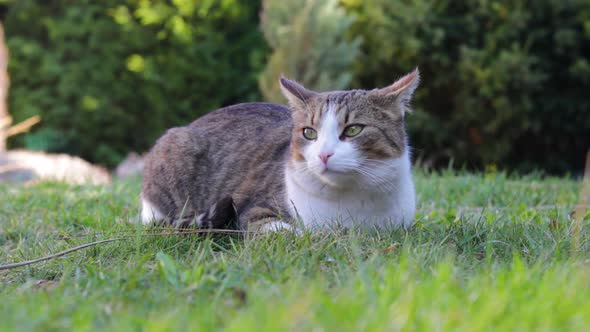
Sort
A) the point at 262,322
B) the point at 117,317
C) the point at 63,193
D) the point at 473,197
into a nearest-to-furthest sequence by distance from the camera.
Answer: the point at 262,322 → the point at 117,317 → the point at 473,197 → the point at 63,193

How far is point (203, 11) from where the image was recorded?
32.0 feet

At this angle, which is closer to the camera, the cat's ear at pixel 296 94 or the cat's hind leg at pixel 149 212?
the cat's ear at pixel 296 94

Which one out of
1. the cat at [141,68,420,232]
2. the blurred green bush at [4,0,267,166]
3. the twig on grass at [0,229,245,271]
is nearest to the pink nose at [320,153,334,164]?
the cat at [141,68,420,232]

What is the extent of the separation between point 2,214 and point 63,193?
33.6 inches

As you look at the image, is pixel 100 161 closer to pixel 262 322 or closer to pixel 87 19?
pixel 87 19

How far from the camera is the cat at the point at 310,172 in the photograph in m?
3.18

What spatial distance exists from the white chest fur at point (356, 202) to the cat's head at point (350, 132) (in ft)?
0.21

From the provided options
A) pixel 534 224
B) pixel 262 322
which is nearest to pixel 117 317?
pixel 262 322

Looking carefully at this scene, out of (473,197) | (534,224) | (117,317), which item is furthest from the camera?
(473,197)

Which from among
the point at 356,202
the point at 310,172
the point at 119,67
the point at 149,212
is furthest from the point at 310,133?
the point at 119,67

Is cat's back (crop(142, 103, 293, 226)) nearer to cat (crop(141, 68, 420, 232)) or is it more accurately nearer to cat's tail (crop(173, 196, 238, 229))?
cat (crop(141, 68, 420, 232))

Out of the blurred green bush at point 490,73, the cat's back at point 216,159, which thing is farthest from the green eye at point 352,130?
the blurred green bush at point 490,73

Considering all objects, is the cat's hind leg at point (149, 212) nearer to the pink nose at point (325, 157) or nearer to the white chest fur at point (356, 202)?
the white chest fur at point (356, 202)

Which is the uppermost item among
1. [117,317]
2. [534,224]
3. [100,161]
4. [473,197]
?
[117,317]
